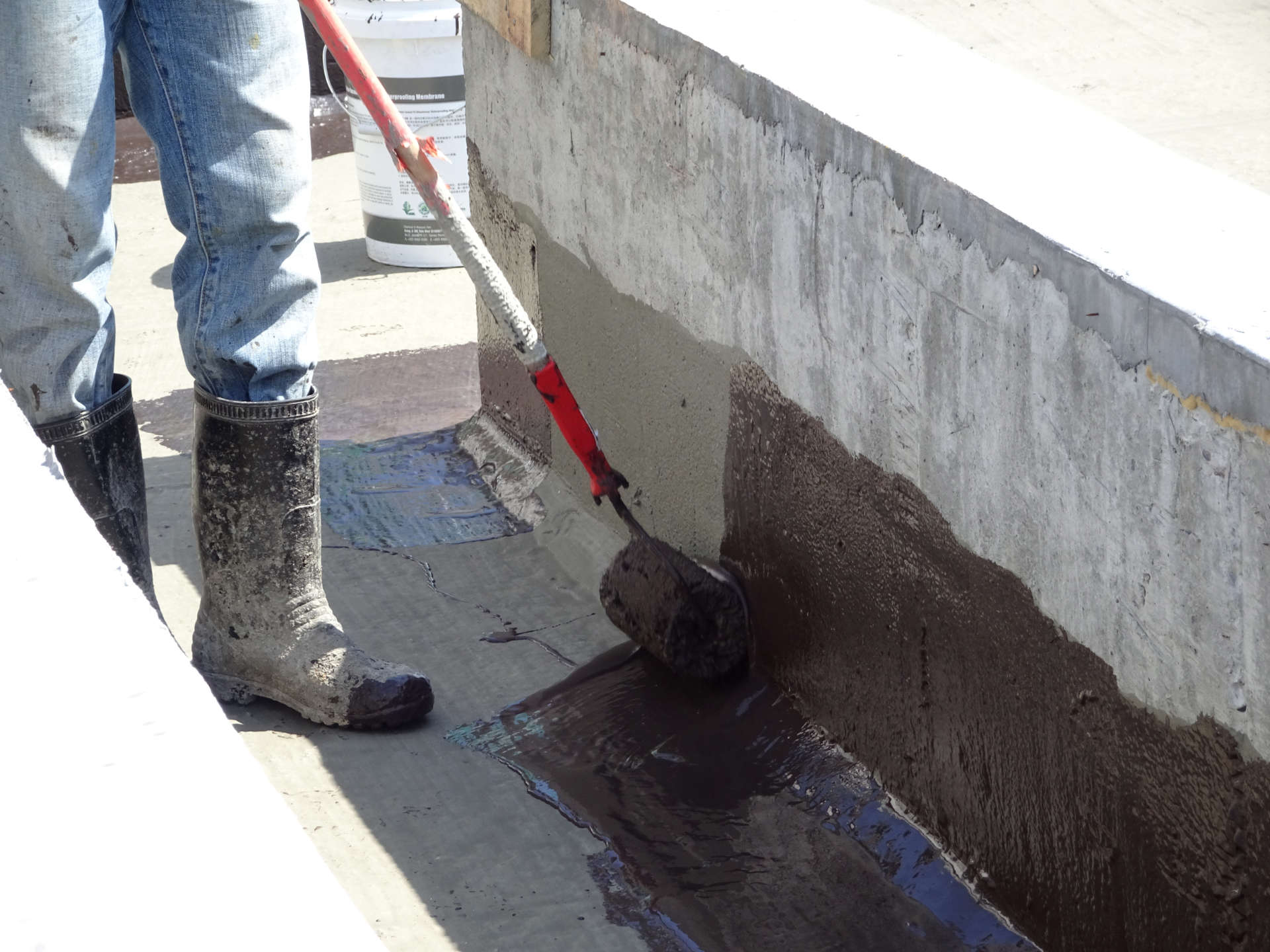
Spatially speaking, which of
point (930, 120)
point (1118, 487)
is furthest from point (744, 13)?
point (1118, 487)

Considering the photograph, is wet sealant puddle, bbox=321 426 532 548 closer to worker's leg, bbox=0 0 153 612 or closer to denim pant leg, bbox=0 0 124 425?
worker's leg, bbox=0 0 153 612

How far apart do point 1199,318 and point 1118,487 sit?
208 millimetres

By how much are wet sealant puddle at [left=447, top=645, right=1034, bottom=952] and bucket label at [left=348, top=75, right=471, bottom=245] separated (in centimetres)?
202

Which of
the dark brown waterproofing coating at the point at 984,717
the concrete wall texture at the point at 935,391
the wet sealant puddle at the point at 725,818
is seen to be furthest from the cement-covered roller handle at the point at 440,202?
the wet sealant puddle at the point at 725,818

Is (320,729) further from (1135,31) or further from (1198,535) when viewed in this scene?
(1135,31)

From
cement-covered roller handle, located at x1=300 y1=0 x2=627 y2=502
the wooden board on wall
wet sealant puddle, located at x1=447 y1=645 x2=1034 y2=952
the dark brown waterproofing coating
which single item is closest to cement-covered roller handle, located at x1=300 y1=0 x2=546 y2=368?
cement-covered roller handle, located at x1=300 y1=0 x2=627 y2=502

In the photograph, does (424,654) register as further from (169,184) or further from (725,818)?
(169,184)

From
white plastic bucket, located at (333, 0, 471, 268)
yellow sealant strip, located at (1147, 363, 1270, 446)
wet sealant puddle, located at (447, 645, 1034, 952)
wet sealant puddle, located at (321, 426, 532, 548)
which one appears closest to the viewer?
yellow sealant strip, located at (1147, 363, 1270, 446)

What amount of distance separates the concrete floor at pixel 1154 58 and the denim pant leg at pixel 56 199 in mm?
1554

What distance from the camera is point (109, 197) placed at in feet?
6.51

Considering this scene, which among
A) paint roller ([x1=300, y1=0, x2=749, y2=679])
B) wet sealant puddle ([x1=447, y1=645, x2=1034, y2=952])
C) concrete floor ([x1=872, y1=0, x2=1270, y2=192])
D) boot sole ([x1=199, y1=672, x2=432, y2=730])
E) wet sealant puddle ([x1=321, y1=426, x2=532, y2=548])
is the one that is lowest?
wet sealant puddle ([x1=321, y1=426, x2=532, y2=548])

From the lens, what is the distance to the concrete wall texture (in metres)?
1.33

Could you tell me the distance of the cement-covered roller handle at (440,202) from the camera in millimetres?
2293

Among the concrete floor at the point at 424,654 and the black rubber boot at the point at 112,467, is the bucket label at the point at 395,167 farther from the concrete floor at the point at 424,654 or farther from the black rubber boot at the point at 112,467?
the black rubber boot at the point at 112,467
